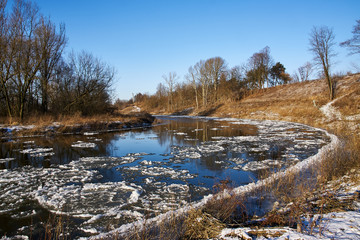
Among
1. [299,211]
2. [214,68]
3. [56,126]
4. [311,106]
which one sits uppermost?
[214,68]

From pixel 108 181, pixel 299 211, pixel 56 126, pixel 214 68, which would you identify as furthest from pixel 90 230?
pixel 214 68

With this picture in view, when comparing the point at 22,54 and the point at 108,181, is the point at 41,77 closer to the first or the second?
the point at 22,54

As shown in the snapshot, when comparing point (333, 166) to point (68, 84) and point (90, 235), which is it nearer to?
point (90, 235)

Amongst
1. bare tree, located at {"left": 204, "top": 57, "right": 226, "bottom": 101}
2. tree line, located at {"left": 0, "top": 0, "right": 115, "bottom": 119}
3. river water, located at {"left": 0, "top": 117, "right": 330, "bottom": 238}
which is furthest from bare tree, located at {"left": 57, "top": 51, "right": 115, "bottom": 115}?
bare tree, located at {"left": 204, "top": 57, "right": 226, "bottom": 101}

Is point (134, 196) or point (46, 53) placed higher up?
point (46, 53)

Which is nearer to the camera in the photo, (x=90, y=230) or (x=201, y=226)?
(x=201, y=226)

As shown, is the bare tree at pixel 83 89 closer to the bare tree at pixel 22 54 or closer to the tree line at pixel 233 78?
the bare tree at pixel 22 54

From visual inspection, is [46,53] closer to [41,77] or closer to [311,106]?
[41,77]

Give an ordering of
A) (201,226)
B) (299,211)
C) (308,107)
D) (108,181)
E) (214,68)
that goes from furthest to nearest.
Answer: (214,68) → (308,107) → (108,181) → (299,211) → (201,226)

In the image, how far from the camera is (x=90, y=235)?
314cm

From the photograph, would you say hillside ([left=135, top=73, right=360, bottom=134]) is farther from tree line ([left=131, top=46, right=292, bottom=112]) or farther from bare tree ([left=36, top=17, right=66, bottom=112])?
bare tree ([left=36, top=17, right=66, bottom=112])

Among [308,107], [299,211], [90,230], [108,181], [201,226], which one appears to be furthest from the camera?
[308,107]

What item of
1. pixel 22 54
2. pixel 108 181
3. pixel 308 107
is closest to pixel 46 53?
pixel 22 54

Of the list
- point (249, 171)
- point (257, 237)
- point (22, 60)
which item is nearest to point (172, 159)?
point (249, 171)
